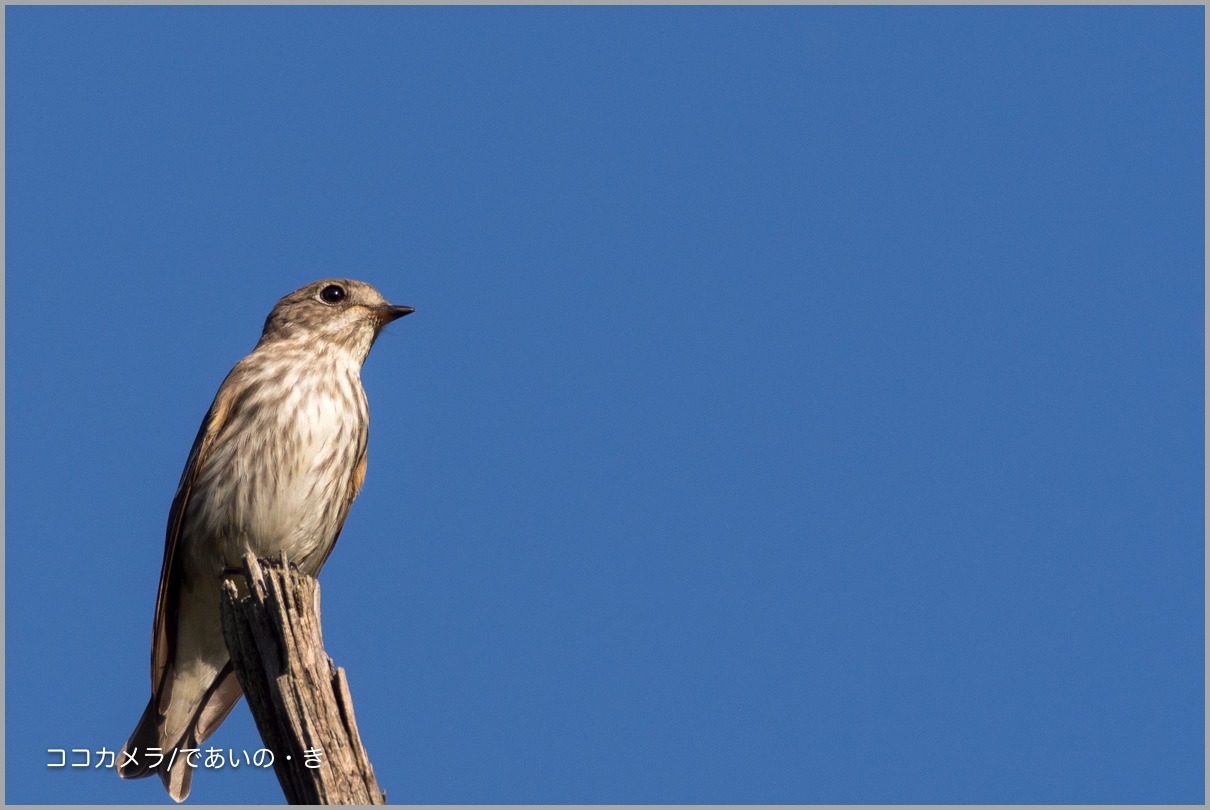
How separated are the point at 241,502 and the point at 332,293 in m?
1.88

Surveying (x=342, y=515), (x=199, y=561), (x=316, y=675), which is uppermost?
(x=342, y=515)

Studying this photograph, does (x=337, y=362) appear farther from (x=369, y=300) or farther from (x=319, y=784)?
(x=319, y=784)

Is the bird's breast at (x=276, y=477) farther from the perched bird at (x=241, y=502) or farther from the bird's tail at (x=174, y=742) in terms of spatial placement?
the bird's tail at (x=174, y=742)

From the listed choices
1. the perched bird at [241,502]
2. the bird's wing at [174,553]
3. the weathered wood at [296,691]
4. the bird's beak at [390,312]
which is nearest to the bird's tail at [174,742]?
the perched bird at [241,502]

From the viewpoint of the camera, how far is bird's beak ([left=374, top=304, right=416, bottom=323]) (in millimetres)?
10000

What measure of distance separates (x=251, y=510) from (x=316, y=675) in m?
3.03

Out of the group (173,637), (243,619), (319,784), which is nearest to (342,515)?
(173,637)

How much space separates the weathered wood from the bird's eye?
12.8 ft

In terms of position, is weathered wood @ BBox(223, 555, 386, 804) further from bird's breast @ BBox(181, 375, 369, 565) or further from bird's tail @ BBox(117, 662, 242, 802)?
bird's breast @ BBox(181, 375, 369, 565)

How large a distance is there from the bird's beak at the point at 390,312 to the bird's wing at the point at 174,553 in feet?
3.90

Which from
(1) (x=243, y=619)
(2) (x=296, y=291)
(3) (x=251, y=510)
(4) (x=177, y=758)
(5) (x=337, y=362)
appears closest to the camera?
(1) (x=243, y=619)

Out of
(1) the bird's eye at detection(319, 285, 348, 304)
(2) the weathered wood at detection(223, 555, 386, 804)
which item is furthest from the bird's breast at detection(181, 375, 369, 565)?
(2) the weathered wood at detection(223, 555, 386, 804)

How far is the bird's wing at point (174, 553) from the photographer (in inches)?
351

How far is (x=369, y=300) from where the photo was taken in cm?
1018
